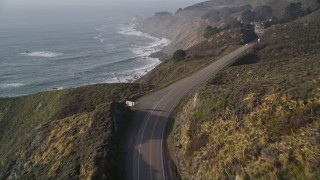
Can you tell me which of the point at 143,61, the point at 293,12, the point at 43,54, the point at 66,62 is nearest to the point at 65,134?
the point at 293,12

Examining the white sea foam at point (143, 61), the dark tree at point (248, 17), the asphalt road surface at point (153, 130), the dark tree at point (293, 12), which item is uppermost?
→ the dark tree at point (293, 12)

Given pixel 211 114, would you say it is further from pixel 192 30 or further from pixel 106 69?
pixel 192 30

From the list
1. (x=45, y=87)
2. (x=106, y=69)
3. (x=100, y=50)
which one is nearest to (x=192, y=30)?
(x=100, y=50)

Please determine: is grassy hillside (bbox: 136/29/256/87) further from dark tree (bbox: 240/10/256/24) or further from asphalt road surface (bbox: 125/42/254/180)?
dark tree (bbox: 240/10/256/24)

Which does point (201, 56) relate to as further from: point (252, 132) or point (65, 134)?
point (252, 132)

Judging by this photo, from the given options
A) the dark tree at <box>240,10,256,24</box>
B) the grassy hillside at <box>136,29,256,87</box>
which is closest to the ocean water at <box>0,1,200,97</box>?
the grassy hillside at <box>136,29,256,87</box>

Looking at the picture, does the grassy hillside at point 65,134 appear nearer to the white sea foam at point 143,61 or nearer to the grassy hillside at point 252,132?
the grassy hillside at point 252,132

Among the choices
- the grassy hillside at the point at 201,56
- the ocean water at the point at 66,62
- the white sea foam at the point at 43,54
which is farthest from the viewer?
the white sea foam at the point at 43,54

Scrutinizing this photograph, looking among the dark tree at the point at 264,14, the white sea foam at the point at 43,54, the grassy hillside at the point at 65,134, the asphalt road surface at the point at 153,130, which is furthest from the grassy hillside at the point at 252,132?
the white sea foam at the point at 43,54
